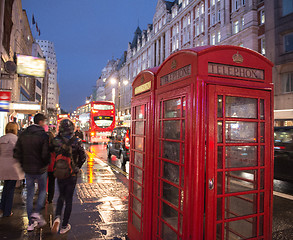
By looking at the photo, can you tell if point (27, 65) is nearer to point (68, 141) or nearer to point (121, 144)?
point (121, 144)

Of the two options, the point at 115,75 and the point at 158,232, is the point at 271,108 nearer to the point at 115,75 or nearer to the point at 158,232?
the point at 158,232

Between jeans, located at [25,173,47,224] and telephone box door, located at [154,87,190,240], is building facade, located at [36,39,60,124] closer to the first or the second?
jeans, located at [25,173,47,224]

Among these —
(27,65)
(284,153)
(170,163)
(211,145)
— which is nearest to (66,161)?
(170,163)

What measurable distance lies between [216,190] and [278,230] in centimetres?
269

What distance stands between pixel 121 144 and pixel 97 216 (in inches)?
273

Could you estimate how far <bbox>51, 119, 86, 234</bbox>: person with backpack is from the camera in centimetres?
404

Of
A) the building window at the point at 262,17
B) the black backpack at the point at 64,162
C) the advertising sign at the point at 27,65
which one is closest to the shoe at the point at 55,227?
the black backpack at the point at 64,162

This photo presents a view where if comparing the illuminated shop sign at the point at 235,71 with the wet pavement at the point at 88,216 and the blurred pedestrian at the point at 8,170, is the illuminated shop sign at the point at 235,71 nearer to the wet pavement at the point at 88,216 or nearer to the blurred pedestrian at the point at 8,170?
the wet pavement at the point at 88,216

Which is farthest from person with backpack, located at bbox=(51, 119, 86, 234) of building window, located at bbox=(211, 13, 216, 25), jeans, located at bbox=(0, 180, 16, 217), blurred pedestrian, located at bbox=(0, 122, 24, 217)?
building window, located at bbox=(211, 13, 216, 25)

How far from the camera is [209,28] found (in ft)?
106

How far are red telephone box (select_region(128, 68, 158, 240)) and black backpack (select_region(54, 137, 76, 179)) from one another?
103 centimetres

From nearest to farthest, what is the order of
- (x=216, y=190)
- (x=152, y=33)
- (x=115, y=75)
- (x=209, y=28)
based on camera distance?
(x=216, y=190), (x=209, y=28), (x=152, y=33), (x=115, y=75)

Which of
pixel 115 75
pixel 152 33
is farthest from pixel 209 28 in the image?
pixel 115 75

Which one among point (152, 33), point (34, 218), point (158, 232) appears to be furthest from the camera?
point (152, 33)
